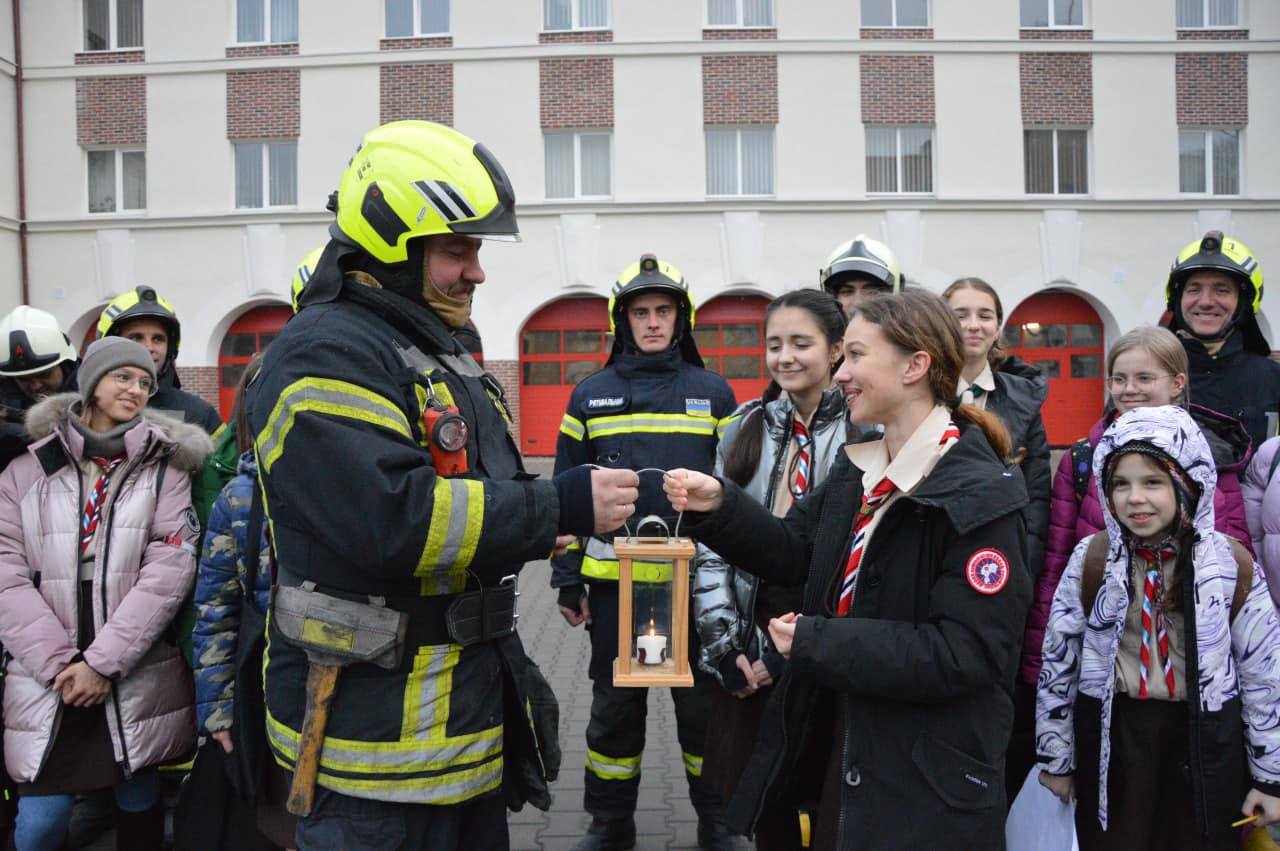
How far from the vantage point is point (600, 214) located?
18.4 m

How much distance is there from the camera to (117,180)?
770 inches

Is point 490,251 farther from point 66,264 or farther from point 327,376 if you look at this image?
point 327,376

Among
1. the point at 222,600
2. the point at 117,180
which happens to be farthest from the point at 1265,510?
the point at 117,180

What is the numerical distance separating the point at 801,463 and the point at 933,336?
1.04 m

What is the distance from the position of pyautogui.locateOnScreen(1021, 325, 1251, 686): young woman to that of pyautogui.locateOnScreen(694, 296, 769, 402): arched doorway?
594 inches

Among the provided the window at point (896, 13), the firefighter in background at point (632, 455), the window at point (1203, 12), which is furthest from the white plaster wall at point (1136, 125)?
the firefighter in background at point (632, 455)

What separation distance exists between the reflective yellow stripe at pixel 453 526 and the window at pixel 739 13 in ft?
60.3

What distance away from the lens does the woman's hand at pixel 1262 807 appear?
9.57ft

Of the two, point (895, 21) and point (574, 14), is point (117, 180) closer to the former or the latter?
point (574, 14)

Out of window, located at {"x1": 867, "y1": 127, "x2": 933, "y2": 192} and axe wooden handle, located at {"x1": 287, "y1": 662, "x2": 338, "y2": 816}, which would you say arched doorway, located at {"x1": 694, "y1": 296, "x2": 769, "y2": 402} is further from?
axe wooden handle, located at {"x1": 287, "y1": 662, "x2": 338, "y2": 816}

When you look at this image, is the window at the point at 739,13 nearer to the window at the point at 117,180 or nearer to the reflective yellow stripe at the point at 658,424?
the window at the point at 117,180

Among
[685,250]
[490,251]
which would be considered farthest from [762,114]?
[490,251]

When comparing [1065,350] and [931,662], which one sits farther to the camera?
[1065,350]

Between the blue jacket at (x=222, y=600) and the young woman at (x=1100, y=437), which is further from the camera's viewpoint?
the young woman at (x=1100, y=437)
